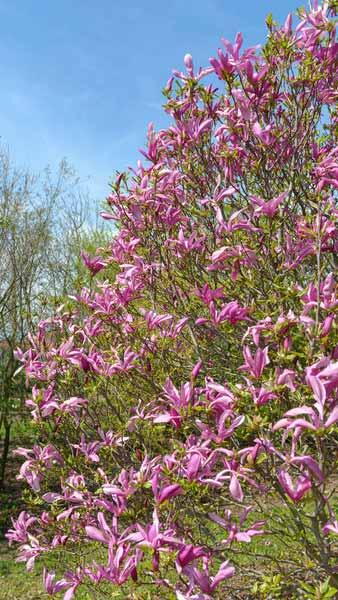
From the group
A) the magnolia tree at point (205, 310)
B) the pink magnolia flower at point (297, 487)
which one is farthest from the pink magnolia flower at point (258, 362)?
the pink magnolia flower at point (297, 487)

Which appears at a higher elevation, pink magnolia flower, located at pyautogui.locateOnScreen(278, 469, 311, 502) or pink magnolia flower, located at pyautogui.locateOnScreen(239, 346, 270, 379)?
pink magnolia flower, located at pyautogui.locateOnScreen(239, 346, 270, 379)

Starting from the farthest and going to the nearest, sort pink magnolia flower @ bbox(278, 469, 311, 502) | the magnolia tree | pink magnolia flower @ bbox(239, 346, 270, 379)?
the magnolia tree < pink magnolia flower @ bbox(239, 346, 270, 379) < pink magnolia flower @ bbox(278, 469, 311, 502)

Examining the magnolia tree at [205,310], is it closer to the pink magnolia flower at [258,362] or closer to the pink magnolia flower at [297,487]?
the pink magnolia flower at [258,362]

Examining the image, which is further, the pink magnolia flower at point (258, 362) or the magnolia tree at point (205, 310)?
the magnolia tree at point (205, 310)

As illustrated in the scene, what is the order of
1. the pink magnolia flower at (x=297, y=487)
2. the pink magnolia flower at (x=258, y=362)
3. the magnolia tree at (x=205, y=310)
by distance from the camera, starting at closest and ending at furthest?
the pink magnolia flower at (x=297, y=487)
the pink magnolia flower at (x=258, y=362)
the magnolia tree at (x=205, y=310)

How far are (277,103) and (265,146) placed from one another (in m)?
0.51

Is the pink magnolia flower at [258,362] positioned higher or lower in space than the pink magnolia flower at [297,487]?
higher

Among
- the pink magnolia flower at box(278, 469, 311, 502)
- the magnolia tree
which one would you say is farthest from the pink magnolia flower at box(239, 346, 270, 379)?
the pink magnolia flower at box(278, 469, 311, 502)

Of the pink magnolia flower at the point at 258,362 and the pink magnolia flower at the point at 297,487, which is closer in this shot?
the pink magnolia flower at the point at 297,487

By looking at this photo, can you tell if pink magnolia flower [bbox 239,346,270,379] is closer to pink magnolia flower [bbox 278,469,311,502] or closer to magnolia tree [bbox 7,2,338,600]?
magnolia tree [bbox 7,2,338,600]

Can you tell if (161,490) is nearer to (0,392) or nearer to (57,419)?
(57,419)

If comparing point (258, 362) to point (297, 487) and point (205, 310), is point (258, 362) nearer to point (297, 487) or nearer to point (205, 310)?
point (297, 487)

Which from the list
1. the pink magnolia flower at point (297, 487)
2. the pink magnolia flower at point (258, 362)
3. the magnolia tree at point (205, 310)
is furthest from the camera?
the magnolia tree at point (205, 310)

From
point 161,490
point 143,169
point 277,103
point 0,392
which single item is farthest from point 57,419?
point 0,392
